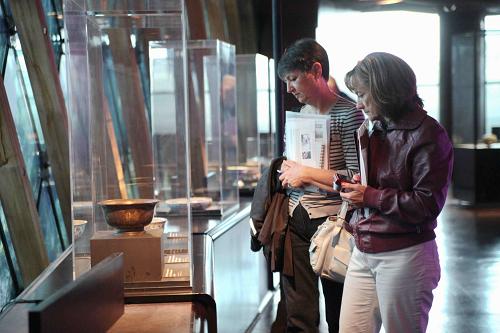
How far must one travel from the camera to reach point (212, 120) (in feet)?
17.9

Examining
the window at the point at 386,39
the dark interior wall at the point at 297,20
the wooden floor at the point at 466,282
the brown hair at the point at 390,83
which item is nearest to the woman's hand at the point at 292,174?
the brown hair at the point at 390,83

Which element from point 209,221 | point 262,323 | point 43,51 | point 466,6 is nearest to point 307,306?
point 209,221

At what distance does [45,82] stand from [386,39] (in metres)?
12.2

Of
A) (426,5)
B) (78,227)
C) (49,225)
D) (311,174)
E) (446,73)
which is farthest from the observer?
(446,73)

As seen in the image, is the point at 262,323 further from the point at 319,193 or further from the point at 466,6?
the point at 466,6

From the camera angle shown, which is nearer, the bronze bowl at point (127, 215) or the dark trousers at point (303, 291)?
the bronze bowl at point (127, 215)

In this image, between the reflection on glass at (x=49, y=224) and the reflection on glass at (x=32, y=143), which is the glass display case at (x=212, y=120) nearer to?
the reflection on glass at (x=32, y=143)

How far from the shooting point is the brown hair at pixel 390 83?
2.47 m

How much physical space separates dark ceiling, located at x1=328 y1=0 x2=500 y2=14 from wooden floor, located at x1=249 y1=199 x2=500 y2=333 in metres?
4.62

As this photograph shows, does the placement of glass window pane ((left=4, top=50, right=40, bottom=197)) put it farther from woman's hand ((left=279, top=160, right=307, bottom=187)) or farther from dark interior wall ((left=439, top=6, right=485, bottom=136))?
dark interior wall ((left=439, top=6, right=485, bottom=136))

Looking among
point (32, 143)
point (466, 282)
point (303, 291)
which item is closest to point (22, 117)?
point (32, 143)

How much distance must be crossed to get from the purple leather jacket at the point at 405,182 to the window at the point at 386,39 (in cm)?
1295

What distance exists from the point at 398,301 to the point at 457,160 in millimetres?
11441

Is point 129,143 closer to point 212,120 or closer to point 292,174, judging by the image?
point 292,174
